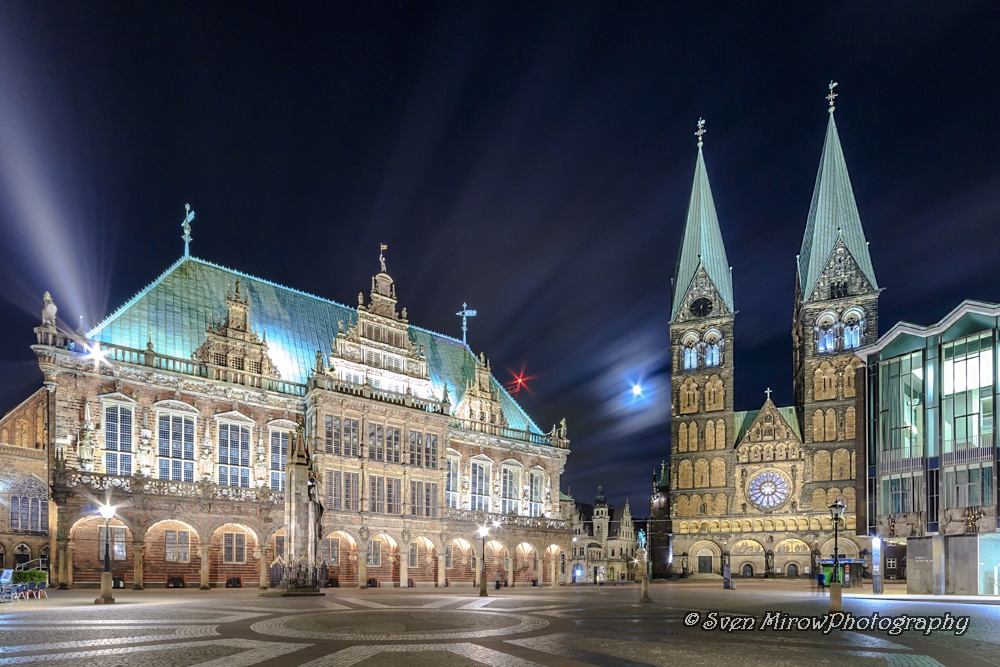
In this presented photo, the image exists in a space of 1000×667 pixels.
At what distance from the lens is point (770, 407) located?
8931 cm

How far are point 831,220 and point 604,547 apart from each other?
216ft

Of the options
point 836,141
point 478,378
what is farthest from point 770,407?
point 478,378

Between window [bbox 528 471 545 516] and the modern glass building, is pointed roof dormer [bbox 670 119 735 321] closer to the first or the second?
window [bbox 528 471 545 516]

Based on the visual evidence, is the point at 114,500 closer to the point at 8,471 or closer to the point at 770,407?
the point at 8,471

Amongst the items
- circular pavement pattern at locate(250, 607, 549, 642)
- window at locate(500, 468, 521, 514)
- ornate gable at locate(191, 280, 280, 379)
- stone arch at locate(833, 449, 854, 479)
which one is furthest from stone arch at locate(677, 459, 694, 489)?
circular pavement pattern at locate(250, 607, 549, 642)

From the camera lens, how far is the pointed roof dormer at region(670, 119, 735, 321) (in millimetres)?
96750

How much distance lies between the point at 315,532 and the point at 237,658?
20.1 m

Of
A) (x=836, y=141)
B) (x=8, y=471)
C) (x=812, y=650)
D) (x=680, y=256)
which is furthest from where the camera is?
(x=680, y=256)

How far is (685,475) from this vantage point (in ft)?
302

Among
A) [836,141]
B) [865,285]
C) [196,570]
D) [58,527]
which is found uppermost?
[836,141]

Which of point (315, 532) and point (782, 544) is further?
point (782, 544)

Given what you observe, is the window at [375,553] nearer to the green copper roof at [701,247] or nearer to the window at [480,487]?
the window at [480,487]

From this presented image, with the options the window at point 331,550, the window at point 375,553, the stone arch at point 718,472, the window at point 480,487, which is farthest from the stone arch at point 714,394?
the window at point 331,550

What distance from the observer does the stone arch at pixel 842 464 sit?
82.9 meters
